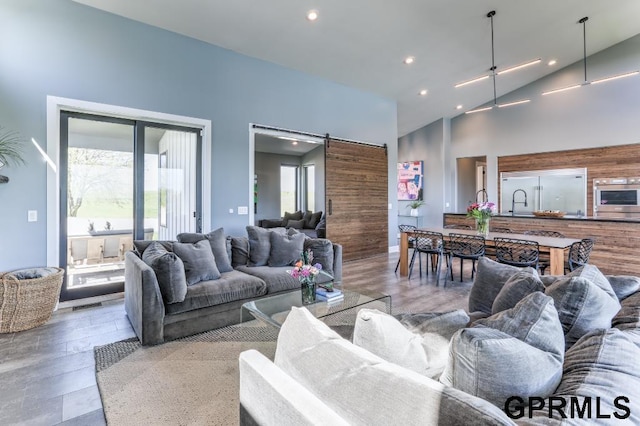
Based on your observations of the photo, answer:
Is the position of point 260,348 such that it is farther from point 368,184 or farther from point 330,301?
point 368,184

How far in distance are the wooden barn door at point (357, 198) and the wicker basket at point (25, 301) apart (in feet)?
14.7

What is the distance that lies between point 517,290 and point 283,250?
281cm

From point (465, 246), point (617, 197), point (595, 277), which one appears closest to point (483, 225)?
point (465, 246)

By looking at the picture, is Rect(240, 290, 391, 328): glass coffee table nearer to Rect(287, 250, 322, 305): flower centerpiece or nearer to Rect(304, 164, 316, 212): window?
Rect(287, 250, 322, 305): flower centerpiece

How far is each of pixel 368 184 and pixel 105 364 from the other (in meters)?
5.95

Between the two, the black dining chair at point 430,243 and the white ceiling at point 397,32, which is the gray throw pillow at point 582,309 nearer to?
the black dining chair at point 430,243

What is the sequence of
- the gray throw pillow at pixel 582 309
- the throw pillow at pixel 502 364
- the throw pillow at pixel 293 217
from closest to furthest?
the throw pillow at pixel 502 364 < the gray throw pillow at pixel 582 309 < the throw pillow at pixel 293 217

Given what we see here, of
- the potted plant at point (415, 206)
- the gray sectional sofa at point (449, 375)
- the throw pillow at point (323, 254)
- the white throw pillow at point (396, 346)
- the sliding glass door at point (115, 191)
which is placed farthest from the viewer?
the potted plant at point (415, 206)

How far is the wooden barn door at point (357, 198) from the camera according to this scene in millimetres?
6801

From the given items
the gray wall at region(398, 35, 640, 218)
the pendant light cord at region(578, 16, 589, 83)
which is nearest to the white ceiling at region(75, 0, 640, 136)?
the pendant light cord at region(578, 16, 589, 83)

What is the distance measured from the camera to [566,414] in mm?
809

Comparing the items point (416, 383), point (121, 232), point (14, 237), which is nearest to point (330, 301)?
point (416, 383)

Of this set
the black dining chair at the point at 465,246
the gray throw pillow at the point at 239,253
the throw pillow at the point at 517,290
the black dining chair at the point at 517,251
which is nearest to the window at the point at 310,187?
the black dining chair at the point at 465,246

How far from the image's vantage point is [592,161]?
7434 millimetres
